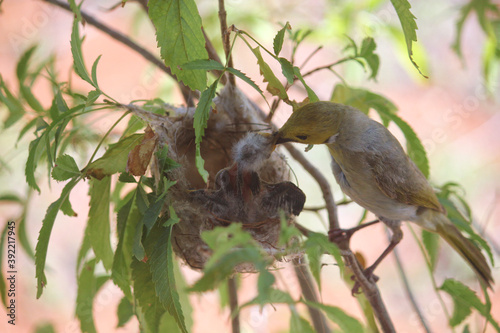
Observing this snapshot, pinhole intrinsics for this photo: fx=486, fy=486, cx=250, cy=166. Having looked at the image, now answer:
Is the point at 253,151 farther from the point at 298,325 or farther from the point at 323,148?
the point at 323,148

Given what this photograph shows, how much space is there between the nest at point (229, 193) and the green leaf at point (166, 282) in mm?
217

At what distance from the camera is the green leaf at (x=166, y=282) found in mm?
792

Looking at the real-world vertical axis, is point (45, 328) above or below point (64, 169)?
below

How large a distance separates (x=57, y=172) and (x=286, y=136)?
477 mm

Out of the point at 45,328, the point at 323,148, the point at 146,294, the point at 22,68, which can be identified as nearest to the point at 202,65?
the point at 146,294

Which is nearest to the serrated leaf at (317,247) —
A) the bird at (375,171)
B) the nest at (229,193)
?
the nest at (229,193)

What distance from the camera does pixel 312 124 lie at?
3.42ft

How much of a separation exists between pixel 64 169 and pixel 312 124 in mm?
506

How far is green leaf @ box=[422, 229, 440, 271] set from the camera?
4.32ft

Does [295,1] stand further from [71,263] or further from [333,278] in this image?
[71,263]

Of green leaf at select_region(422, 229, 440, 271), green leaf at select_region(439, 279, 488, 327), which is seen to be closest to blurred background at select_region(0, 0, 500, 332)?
green leaf at select_region(422, 229, 440, 271)

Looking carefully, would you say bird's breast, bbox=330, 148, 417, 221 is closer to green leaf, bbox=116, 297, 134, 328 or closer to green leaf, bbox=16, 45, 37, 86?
green leaf, bbox=116, 297, 134, 328

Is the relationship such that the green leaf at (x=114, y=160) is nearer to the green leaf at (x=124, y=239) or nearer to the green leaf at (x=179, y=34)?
the green leaf at (x=124, y=239)

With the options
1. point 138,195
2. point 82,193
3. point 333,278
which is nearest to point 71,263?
point 82,193
